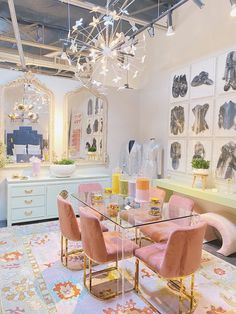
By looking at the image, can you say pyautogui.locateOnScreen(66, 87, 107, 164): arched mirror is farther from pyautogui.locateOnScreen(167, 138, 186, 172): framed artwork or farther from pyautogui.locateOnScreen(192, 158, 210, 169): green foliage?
pyautogui.locateOnScreen(192, 158, 210, 169): green foliage

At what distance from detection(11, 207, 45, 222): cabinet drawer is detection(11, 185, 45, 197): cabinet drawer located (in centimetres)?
26

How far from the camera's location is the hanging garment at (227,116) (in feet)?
11.1

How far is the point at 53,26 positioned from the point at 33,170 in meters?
2.48

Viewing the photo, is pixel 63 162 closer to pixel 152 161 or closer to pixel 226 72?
pixel 152 161

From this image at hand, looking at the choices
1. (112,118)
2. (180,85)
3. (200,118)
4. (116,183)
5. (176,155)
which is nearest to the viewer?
(116,183)

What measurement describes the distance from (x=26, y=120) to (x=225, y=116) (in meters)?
3.23

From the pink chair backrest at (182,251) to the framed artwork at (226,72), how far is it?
2.25 meters

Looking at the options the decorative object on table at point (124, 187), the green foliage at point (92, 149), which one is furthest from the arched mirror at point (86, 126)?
the decorative object on table at point (124, 187)

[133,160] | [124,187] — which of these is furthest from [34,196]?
[133,160]

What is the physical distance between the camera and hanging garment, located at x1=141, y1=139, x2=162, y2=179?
4.64 meters

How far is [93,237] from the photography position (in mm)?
2164

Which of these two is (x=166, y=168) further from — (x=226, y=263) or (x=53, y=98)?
(x=53, y=98)

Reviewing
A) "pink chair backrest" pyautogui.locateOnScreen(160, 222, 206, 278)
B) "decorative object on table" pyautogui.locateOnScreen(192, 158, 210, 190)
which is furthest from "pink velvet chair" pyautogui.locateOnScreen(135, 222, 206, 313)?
"decorative object on table" pyautogui.locateOnScreen(192, 158, 210, 190)

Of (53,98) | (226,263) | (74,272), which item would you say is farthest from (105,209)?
(53,98)
